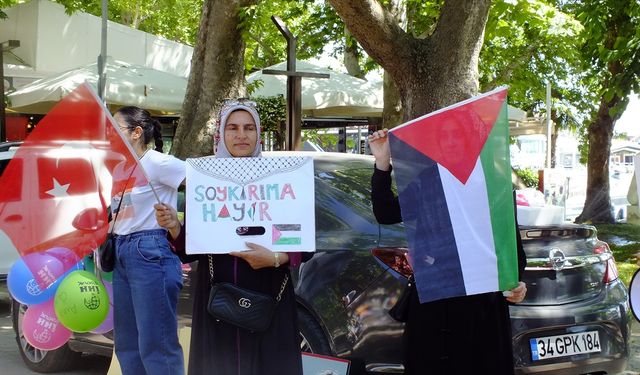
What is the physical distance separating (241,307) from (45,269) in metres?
1.41

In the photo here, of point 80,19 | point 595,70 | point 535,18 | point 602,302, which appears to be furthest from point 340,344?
point 80,19

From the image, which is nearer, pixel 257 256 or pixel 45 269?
pixel 257 256

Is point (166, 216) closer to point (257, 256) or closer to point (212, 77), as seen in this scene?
point (257, 256)

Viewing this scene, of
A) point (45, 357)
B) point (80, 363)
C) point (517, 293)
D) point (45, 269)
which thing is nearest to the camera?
point (517, 293)

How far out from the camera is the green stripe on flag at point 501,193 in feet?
10.6

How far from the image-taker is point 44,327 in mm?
4328

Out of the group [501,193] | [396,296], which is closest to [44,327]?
[396,296]

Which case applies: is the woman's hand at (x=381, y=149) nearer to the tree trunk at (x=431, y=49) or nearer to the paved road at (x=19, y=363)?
the tree trunk at (x=431, y=49)

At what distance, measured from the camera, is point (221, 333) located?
3.27 m

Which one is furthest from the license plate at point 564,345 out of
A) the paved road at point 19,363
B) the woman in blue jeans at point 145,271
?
the paved road at point 19,363

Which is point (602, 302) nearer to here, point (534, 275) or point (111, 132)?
point (534, 275)

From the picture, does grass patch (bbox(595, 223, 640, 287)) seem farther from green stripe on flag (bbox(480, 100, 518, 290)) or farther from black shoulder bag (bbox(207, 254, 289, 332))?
black shoulder bag (bbox(207, 254, 289, 332))

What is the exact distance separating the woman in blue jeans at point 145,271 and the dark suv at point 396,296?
1.96ft

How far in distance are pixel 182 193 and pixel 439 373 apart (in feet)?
8.95
